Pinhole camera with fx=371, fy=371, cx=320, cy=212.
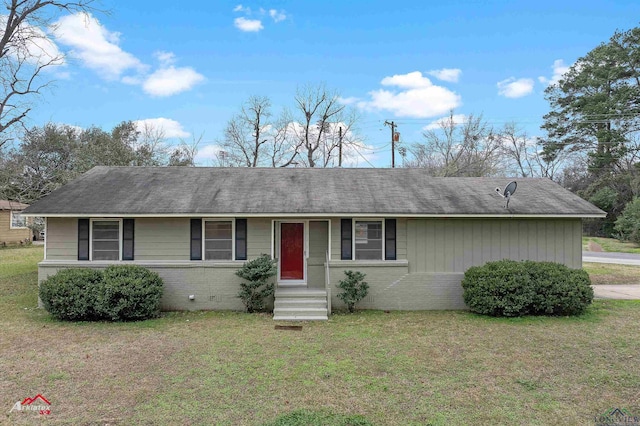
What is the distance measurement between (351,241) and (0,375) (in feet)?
23.6

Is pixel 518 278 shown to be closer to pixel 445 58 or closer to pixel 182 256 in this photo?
pixel 182 256

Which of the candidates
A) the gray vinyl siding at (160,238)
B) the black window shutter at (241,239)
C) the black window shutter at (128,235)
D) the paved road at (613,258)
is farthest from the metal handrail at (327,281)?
the paved road at (613,258)

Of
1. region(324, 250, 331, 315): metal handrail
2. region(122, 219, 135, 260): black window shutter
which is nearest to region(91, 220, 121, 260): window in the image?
region(122, 219, 135, 260): black window shutter

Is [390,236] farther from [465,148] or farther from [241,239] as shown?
[465,148]

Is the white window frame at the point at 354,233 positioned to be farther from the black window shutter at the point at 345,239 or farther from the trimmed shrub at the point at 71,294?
the trimmed shrub at the point at 71,294

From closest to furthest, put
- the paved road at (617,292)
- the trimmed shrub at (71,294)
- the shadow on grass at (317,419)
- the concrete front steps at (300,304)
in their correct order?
1. the shadow on grass at (317,419)
2. the trimmed shrub at (71,294)
3. the concrete front steps at (300,304)
4. the paved road at (617,292)

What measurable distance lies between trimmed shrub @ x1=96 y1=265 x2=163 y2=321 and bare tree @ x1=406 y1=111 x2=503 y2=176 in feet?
81.9

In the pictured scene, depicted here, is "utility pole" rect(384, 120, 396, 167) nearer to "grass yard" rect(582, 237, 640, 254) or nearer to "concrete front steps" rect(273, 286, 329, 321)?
"grass yard" rect(582, 237, 640, 254)

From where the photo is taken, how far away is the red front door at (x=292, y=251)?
33.6 feet

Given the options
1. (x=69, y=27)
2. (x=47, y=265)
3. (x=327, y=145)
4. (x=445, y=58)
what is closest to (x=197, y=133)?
(x=327, y=145)

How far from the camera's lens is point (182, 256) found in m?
9.60

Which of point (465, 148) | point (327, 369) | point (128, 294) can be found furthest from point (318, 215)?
point (465, 148)

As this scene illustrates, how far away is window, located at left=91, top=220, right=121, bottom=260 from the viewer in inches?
374

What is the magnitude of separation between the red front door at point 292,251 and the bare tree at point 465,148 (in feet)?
71.3
